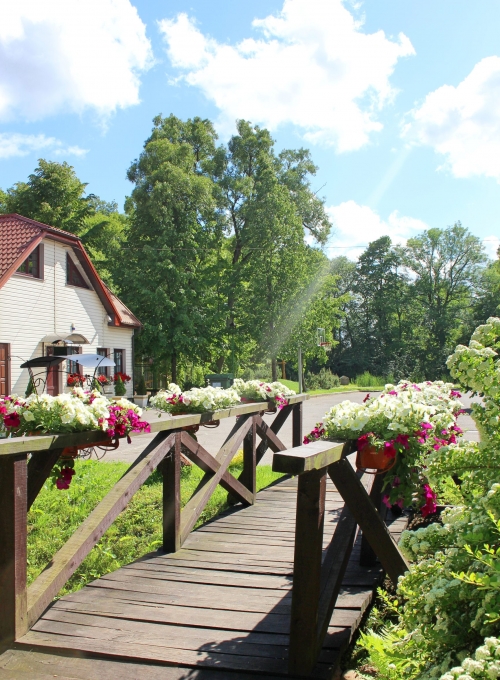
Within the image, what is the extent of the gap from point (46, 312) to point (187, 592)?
17.7m

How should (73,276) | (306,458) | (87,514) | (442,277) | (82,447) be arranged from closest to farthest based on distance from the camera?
(306,458) < (82,447) < (87,514) < (73,276) < (442,277)

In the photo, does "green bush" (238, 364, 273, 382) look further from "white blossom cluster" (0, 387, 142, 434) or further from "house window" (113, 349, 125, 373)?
"white blossom cluster" (0, 387, 142, 434)

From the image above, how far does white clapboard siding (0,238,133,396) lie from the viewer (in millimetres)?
18484

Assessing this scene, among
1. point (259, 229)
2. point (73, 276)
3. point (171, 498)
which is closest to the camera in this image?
point (171, 498)

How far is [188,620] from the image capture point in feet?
11.0

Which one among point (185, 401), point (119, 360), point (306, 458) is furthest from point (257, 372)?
point (306, 458)

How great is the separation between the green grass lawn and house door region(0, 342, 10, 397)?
1044cm

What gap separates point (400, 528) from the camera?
493 cm

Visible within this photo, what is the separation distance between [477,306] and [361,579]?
48.6m

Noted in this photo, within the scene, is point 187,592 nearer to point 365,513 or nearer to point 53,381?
point 365,513

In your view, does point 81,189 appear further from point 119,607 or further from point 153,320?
point 119,607

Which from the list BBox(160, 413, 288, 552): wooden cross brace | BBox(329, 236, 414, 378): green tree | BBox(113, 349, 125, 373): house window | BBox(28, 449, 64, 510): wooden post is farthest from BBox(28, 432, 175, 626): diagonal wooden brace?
BBox(329, 236, 414, 378): green tree

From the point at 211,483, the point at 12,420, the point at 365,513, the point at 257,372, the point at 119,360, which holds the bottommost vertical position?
the point at 211,483

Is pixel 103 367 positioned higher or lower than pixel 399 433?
higher
